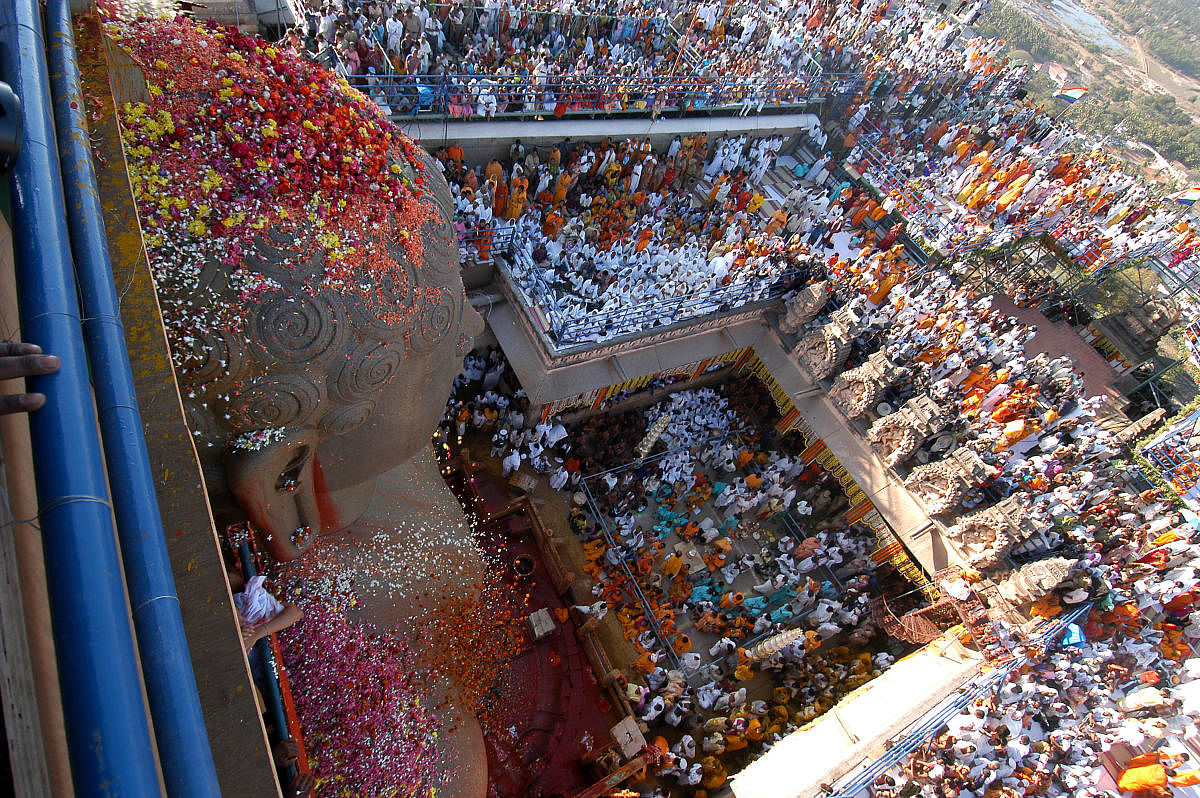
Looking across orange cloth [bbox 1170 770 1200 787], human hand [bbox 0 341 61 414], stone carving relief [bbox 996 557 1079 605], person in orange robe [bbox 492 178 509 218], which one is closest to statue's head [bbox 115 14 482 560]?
human hand [bbox 0 341 61 414]

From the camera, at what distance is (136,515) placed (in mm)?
1984

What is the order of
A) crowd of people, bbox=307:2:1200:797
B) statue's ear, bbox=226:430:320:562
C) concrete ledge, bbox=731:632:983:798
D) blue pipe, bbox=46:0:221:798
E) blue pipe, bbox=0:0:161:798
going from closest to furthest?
blue pipe, bbox=0:0:161:798, blue pipe, bbox=46:0:221:798, statue's ear, bbox=226:430:320:562, concrete ledge, bbox=731:632:983:798, crowd of people, bbox=307:2:1200:797

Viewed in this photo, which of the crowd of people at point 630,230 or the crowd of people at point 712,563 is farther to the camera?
the crowd of people at point 630,230

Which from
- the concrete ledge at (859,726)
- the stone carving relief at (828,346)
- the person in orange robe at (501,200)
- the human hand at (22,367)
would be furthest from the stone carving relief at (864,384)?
the human hand at (22,367)

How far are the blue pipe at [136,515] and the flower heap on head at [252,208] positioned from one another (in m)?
1.09

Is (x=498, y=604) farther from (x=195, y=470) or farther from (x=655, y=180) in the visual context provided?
(x=655, y=180)

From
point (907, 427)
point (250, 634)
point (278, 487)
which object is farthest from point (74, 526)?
point (907, 427)

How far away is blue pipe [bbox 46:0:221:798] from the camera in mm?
1778

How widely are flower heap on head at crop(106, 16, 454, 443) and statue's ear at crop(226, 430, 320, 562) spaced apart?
0.17m

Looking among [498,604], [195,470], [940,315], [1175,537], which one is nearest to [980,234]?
[940,315]

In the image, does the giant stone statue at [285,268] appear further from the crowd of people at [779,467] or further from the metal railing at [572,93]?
the metal railing at [572,93]

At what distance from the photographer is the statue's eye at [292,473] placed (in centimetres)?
438

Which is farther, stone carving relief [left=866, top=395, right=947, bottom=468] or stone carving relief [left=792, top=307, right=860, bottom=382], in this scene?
stone carving relief [left=792, top=307, right=860, bottom=382]

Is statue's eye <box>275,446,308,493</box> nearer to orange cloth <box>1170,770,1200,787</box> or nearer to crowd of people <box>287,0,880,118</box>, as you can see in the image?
crowd of people <box>287,0,880,118</box>
